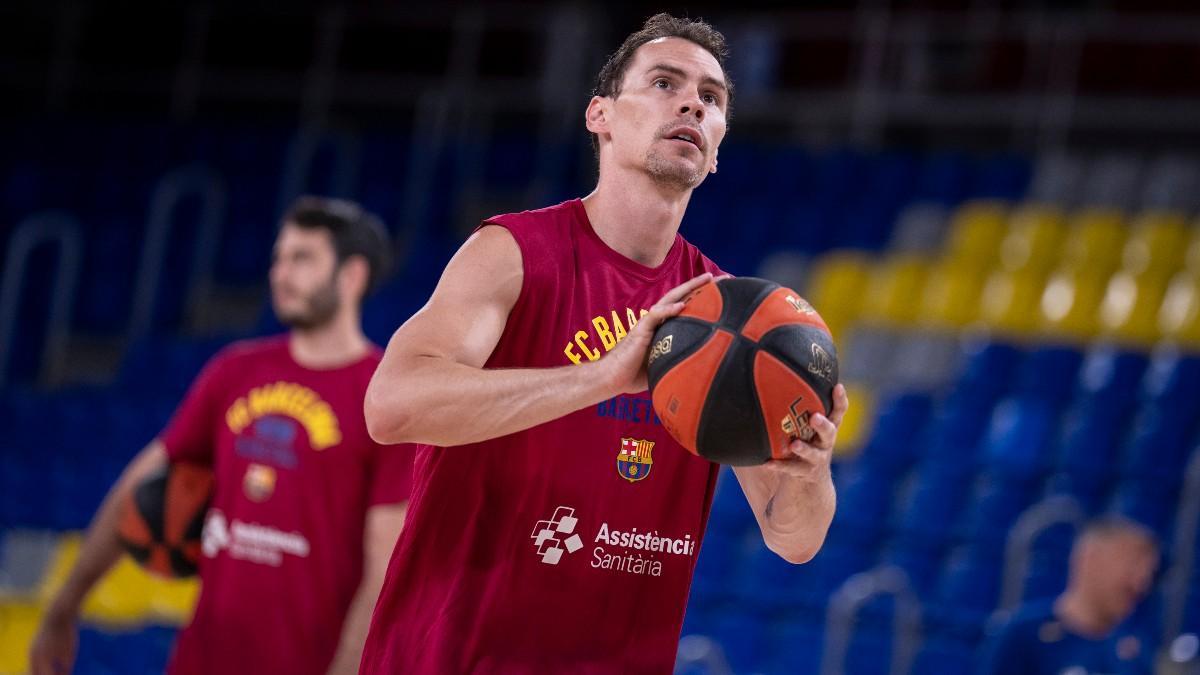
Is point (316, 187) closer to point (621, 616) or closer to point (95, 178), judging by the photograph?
point (95, 178)

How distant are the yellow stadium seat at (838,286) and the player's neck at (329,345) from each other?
18.1 ft

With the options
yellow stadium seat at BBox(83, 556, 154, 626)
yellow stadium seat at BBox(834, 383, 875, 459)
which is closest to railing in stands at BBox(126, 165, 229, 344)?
yellow stadium seat at BBox(83, 556, 154, 626)

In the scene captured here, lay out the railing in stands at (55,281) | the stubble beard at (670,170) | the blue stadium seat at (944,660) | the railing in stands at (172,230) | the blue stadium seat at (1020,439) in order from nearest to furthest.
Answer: the stubble beard at (670,170) < the blue stadium seat at (944,660) < the blue stadium seat at (1020,439) < the railing in stands at (55,281) < the railing in stands at (172,230)

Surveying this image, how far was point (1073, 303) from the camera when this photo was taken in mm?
9320

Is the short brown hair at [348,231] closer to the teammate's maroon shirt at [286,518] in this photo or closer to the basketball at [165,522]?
the teammate's maroon shirt at [286,518]

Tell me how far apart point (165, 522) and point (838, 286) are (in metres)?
6.33

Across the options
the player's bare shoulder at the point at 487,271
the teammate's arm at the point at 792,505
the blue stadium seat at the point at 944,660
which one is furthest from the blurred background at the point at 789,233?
the player's bare shoulder at the point at 487,271

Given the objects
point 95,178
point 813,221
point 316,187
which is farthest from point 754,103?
point 95,178

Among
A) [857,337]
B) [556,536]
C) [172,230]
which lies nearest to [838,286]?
[857,337]

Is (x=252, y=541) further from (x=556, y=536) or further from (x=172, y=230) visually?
(x=172, y=230)

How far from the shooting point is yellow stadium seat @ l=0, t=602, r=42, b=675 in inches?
352

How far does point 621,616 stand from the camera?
9.62ft

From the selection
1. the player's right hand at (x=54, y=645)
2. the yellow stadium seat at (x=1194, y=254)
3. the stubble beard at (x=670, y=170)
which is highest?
the yellow stadium seat at (x=1194, y=254)

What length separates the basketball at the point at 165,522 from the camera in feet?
15.3
